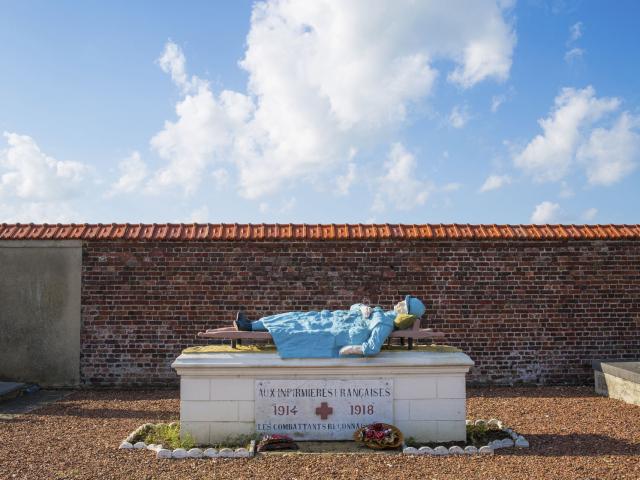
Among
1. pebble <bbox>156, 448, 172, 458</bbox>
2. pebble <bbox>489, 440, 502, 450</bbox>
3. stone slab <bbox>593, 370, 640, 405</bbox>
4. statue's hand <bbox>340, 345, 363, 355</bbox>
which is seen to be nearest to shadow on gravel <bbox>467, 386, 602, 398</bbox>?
stone slab <bbox>593, 370, 640, 405</bbox>

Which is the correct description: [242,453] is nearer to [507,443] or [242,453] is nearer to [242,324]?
[242,324]

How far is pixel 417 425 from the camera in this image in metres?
6.52

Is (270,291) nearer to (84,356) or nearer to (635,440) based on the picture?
(84,356)

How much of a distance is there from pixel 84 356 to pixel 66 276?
128cm

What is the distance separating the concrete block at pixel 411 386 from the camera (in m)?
6.52

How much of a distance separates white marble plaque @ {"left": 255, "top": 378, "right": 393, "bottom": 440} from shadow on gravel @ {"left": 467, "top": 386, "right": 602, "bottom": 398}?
10.2ft

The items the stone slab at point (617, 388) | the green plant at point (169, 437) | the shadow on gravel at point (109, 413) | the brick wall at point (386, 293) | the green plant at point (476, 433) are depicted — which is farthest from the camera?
the brick wall at point (386, 293)

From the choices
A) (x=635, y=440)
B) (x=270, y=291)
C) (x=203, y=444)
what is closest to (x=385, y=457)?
(x=203, y=444)

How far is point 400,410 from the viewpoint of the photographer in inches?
257

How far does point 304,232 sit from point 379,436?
440cm

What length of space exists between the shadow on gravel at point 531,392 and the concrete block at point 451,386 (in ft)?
8.92

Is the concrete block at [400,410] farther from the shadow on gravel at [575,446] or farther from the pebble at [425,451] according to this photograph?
the shadow on gravel at [575,446]

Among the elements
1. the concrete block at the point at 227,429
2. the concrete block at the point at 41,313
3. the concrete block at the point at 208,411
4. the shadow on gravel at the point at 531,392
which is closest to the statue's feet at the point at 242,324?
the concrete block at the point at 208,411

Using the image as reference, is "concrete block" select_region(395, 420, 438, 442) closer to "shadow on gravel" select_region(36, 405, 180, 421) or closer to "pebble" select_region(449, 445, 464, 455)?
"pebble" select_region(449, 445, 464, 455)
